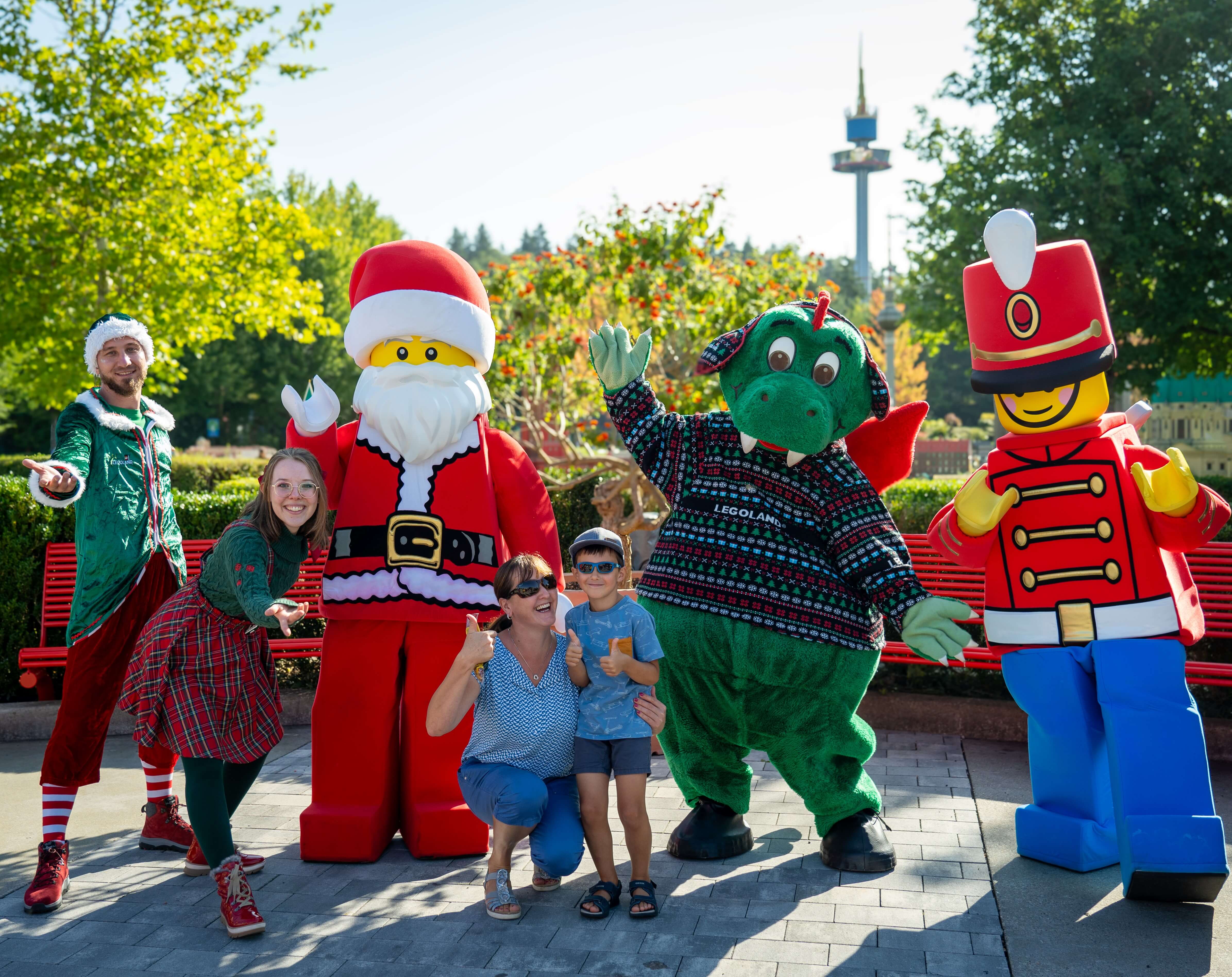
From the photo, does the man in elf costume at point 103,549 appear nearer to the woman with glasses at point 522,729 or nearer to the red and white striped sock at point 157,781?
the red and white striped sock at point 157,781

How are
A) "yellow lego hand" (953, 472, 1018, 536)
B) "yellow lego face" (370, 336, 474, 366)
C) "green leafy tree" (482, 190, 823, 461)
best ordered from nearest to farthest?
"yellow lego hand" (953, 472, 1018, 536), "yellow lego face" (370, 336, 474, 366), "green leafy tree" (482, 190, 823, 461)

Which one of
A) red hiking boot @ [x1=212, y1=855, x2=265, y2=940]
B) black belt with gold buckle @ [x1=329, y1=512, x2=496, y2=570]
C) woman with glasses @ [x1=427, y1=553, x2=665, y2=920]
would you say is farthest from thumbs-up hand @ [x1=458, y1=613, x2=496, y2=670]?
red hiking boot @ [x1=212, y1=855, x2=265, y2=940]

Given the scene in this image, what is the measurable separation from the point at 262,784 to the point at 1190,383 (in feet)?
63.7

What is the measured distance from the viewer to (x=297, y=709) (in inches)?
246

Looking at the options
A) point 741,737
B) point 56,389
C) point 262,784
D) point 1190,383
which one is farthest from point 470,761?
point 1190,383

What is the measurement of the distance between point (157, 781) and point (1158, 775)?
366 cm

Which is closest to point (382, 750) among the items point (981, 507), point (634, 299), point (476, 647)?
point (476, 647)

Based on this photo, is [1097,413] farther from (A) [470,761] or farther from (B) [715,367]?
(A) [470,761]

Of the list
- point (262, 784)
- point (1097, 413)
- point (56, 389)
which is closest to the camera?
point (1097, 413)

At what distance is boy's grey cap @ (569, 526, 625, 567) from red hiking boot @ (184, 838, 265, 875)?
1651mm

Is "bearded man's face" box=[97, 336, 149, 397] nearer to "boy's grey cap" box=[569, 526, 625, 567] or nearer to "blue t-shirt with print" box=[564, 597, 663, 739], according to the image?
"boy's grey cap" box=[569, 526, 625, 567]

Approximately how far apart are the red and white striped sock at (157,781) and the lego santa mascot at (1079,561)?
3126 millimetres

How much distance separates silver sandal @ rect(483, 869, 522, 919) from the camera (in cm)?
348

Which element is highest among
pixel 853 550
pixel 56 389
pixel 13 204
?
pixel 13 204
